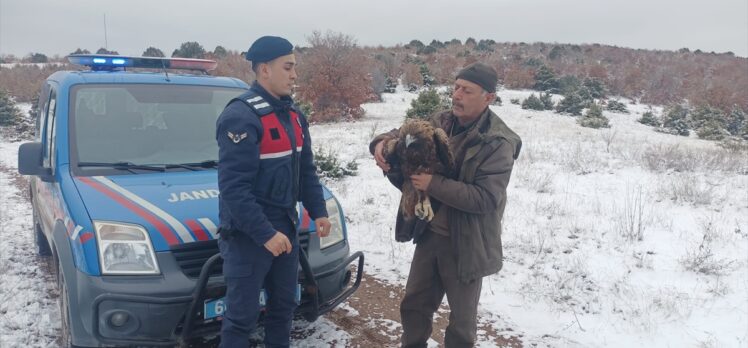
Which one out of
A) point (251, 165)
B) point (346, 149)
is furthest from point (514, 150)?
point (346, 149)

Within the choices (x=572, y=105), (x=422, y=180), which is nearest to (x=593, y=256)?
(x=422, y=180)

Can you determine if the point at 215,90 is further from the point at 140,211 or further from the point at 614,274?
the point at 614,274

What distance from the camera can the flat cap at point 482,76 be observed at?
108 inches

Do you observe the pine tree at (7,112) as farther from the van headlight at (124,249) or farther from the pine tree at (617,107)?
the pine tree at (617,107)

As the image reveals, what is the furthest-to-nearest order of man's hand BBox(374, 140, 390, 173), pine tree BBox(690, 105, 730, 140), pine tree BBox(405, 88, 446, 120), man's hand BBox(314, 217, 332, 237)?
1. pine tree BBox(690, 105, 730, 140)
2. pine tree BBox(405, 88, 446, 120)
3. man's hand BBox(314, 217, 332, 237)
4. man's hand BBox(374, 140, 390, 173)

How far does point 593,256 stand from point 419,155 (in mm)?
3727

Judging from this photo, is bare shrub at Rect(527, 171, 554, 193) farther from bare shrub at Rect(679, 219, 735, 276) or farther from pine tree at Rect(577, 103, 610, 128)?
pine tree at Rect(577, 103, 610, 128)

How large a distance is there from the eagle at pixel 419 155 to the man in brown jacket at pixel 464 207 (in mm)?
54

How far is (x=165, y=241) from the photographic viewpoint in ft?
9.04

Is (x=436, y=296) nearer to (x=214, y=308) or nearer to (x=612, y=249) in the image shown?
(x=214, y=308)

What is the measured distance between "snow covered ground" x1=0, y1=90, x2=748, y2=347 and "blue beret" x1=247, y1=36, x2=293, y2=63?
2016mm

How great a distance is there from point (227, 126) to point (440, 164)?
1.11 metres

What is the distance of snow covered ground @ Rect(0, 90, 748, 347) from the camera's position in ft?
13.0

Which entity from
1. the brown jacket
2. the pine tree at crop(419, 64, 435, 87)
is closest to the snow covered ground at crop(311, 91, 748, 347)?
the brown jacket
